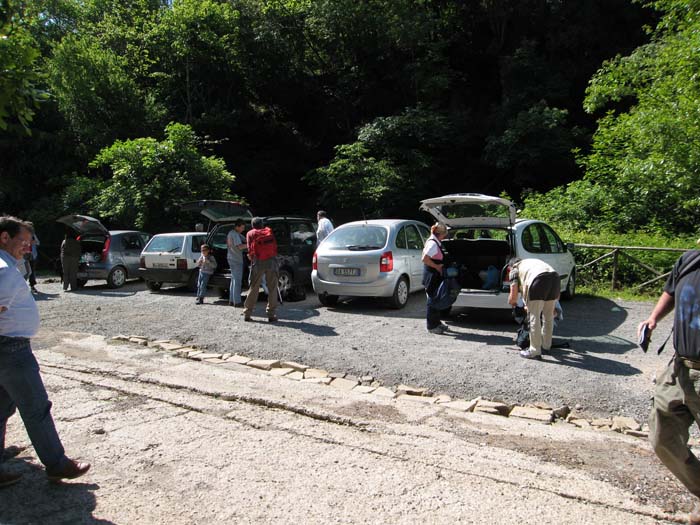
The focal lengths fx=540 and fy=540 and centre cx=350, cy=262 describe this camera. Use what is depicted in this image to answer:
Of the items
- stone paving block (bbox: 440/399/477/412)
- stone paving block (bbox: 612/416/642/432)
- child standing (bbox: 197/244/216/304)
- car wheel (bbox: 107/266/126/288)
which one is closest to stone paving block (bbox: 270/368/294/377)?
stone paving block (bbox: 440/399/477/412)

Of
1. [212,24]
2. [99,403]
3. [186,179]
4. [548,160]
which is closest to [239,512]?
[99,403]

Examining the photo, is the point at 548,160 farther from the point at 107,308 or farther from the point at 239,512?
the point at 239,512

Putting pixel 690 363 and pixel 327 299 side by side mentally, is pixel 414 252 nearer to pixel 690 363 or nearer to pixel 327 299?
pixel 327 299

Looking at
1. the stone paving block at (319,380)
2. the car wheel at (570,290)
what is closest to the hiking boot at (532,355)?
the stone paving block at (319,380)

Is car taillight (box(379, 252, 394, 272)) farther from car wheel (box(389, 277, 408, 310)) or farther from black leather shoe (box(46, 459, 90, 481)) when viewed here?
black leather shoe (box(46, 459, 90, 481))

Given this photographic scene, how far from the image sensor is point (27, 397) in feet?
11.3

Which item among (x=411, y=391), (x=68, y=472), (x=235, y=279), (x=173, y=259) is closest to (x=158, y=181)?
(x=173, y=259)

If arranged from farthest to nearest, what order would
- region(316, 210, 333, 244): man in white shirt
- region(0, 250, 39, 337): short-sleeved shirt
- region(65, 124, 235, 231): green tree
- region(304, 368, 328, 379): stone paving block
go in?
region(65, 124, 235, 231): green tree < region(316, 210, 333, 244): man in white shirt < region(304, 368, 328, 379): stone paving block < region(0, 250, 39, 337): short-sleeved shirt

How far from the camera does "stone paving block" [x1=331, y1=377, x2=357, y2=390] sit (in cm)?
604

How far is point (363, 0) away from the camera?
79.9 feet

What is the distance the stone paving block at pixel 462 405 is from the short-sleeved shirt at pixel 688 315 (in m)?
2.53

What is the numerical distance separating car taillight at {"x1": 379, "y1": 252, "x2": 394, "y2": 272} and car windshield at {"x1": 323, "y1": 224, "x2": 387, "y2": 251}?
28 cm

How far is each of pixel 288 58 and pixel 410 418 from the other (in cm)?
2517

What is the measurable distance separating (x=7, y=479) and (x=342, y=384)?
3372 millimetres
